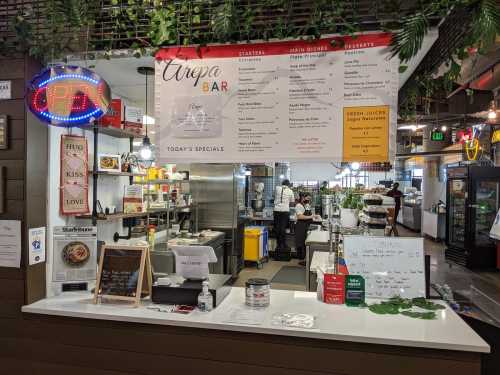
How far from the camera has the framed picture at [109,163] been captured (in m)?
3.50

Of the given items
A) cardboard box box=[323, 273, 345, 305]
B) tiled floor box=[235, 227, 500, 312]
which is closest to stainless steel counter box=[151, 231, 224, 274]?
tiled floor box=[235, 227, 500, 312]

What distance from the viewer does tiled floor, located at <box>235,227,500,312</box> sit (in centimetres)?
638

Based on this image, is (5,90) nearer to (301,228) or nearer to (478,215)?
(301,228)

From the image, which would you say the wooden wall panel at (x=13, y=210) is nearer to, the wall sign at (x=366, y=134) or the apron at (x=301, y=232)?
the wall sign at (x=366, y=134)

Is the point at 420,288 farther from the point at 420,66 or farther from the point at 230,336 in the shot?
the point at 420,66

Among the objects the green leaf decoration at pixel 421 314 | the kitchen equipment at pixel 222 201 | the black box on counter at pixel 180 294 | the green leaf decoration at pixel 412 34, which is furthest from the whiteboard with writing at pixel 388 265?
the kitchen equipment at pixel 222 201

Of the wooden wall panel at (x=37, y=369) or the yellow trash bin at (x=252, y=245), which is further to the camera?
the yellow trash bin at (x=252, y=245)

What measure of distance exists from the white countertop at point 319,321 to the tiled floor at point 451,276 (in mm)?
4013

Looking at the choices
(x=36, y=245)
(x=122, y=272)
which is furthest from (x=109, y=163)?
(x=122, y=272)

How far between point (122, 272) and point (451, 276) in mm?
6909

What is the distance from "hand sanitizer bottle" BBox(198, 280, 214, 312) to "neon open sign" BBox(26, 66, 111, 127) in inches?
53.3

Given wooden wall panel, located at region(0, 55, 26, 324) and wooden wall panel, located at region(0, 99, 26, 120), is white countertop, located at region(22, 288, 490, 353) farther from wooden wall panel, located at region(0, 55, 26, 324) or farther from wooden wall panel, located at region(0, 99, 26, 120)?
wooden wall panel, located at region(0, 99, 26, 120)

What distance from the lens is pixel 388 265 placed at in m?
2.56

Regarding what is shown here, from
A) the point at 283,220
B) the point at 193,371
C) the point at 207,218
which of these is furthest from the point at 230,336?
the point at 283,220
